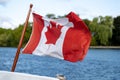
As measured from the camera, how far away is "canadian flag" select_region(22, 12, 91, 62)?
5805 millimetres

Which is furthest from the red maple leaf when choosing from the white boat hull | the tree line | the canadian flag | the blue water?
the tree line

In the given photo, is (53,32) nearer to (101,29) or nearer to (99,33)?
(101,29)

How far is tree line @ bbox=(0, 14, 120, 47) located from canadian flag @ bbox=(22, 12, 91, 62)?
69.3m

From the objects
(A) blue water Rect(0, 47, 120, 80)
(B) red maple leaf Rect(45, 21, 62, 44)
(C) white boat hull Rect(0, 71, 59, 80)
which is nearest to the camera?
(C) white boat hull Rect(0, 71, 59, 80)

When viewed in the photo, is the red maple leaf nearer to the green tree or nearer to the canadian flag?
the canadian flag

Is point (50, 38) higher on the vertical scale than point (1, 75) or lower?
higher

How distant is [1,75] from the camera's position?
528 centimetres

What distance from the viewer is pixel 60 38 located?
5992 mm

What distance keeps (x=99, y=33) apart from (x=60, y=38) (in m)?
72.7

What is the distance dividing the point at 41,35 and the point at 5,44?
264 feet

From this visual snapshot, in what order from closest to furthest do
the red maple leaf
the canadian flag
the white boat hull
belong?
the white boat hull
the canadian flag
the red maple leaf

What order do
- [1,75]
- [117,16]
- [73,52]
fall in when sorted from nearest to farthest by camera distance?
[1,75]
[73,52]
[117,16]

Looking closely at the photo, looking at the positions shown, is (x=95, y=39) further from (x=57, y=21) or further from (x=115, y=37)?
(x=57, y=21)

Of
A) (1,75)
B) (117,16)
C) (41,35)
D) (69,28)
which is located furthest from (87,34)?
(117,16)
